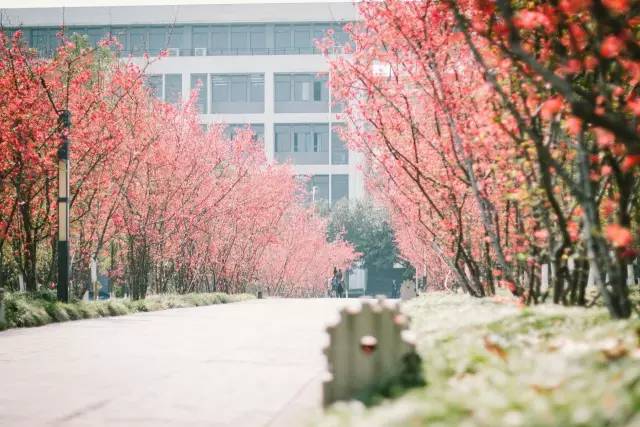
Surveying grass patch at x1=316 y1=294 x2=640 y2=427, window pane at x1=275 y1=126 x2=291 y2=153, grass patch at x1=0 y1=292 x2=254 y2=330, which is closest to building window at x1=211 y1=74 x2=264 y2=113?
window pane at x1=275 y1=126 x2=291 y2=153

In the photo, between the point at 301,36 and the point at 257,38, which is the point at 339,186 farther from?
the point at 257,38

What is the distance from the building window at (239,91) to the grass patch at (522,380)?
223 feet

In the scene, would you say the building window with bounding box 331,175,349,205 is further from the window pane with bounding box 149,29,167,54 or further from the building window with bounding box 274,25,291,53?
the window pane with bounding box 149,29,167,54

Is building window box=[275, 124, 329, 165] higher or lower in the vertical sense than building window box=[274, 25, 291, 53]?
lower

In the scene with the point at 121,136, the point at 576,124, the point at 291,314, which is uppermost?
the point at 121,136

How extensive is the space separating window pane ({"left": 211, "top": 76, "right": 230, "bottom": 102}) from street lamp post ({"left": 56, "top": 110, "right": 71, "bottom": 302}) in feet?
182

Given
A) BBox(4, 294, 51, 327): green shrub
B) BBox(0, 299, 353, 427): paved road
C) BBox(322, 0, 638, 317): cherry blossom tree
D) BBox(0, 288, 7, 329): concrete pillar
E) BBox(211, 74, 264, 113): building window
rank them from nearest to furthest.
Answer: BBox(0, 299, 353, 427): paved road < BBox(322, 0, 638, 317): cherry blossom tree < BBox(0, 288, 7, 329): concrete pillar < BBox(4, 294, 51, 327): green shrub < BBox(211, 74, 264, 113): building window

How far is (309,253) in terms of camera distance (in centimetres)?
4822

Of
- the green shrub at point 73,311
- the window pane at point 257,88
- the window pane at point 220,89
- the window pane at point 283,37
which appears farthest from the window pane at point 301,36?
the green shrub at point 73,311

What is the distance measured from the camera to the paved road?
23.3ft

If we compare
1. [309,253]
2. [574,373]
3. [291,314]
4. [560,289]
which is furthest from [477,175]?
[309,253]

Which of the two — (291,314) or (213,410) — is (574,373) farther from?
(291,314)

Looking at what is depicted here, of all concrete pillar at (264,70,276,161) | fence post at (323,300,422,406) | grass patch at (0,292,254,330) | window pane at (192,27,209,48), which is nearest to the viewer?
fence post at (323,300,422,406)

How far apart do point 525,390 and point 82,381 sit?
5.67 m
